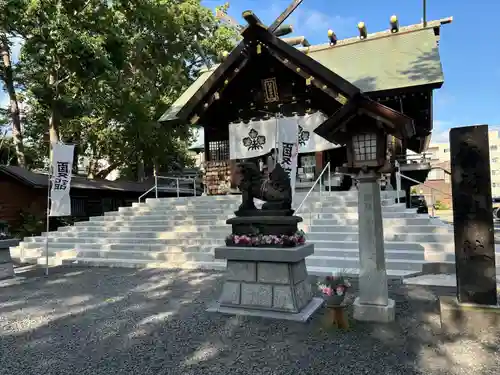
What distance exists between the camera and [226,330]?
470 centimetres

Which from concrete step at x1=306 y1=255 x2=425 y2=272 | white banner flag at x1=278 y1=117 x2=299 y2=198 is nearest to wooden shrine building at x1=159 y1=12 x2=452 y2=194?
white banner flag at x1=278 y1=117 x2=299 y2=198

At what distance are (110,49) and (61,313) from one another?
11629 millimetres

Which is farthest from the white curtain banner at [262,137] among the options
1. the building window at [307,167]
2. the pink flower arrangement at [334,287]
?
the pink flower arrangement at [334,287]

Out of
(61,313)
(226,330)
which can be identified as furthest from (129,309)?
(226,330)

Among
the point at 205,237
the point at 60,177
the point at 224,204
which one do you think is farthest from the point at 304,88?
the point at 60,177

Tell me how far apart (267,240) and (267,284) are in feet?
2.01

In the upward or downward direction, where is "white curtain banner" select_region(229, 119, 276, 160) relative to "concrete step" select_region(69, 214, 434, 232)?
upward

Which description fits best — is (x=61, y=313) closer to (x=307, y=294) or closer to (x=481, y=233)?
(x=307, y=294)

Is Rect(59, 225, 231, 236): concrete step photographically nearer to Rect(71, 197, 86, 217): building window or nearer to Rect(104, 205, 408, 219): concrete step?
Rect(104, 205, 408, 219): concrete step

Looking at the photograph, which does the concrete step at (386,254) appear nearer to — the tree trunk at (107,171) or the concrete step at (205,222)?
the concrete step at (205,222)

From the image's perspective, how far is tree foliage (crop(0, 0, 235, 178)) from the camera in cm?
1338

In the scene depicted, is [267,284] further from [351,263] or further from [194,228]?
[194,228]

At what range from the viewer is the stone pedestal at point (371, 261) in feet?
15.9

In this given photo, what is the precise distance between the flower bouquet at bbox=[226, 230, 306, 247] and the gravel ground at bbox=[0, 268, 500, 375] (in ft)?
3.37
